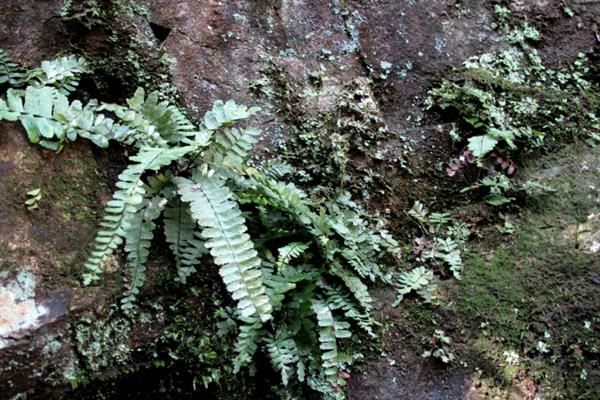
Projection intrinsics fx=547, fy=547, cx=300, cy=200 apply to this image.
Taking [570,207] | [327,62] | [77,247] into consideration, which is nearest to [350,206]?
[327,62]

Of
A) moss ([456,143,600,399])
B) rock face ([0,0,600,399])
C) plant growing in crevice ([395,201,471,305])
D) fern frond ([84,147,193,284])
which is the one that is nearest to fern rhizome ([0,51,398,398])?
fern frond ([84,147,193,284])

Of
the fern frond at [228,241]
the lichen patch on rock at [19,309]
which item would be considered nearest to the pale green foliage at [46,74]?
the fern frond at [228,241]

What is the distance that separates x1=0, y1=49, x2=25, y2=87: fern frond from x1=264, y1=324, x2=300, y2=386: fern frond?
1.89m

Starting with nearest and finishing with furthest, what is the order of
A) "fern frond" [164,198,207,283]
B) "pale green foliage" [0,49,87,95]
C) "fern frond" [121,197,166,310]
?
1. "fern frond" [121,197,166,310]
2. "fern frond" [164,198,207,283]
3. "pale green foliage" [0,49,87,95]

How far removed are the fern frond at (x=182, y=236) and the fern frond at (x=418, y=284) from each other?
3.92ft

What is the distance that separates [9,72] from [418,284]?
100 inches

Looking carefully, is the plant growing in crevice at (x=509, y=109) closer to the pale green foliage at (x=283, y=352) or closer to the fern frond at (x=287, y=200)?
the fern frond at (x=287, y=200)

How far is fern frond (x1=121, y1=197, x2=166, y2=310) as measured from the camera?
103 inches

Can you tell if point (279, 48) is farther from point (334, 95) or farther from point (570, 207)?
point (570, 207)

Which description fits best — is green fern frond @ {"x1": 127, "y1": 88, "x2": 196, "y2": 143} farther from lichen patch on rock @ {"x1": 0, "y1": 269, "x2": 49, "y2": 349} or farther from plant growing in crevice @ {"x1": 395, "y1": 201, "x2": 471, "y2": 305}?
plant growing in crevice @ {"x1": 395, "y1": 201, "x2": 471, "y2": 305}

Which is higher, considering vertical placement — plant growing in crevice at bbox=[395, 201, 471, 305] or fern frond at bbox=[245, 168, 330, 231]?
fern frond at bbox=[245, 168, 330, 231]

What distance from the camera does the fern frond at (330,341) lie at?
109 inches

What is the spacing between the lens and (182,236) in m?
2.78

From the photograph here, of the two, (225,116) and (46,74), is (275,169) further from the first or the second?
(46,74)
